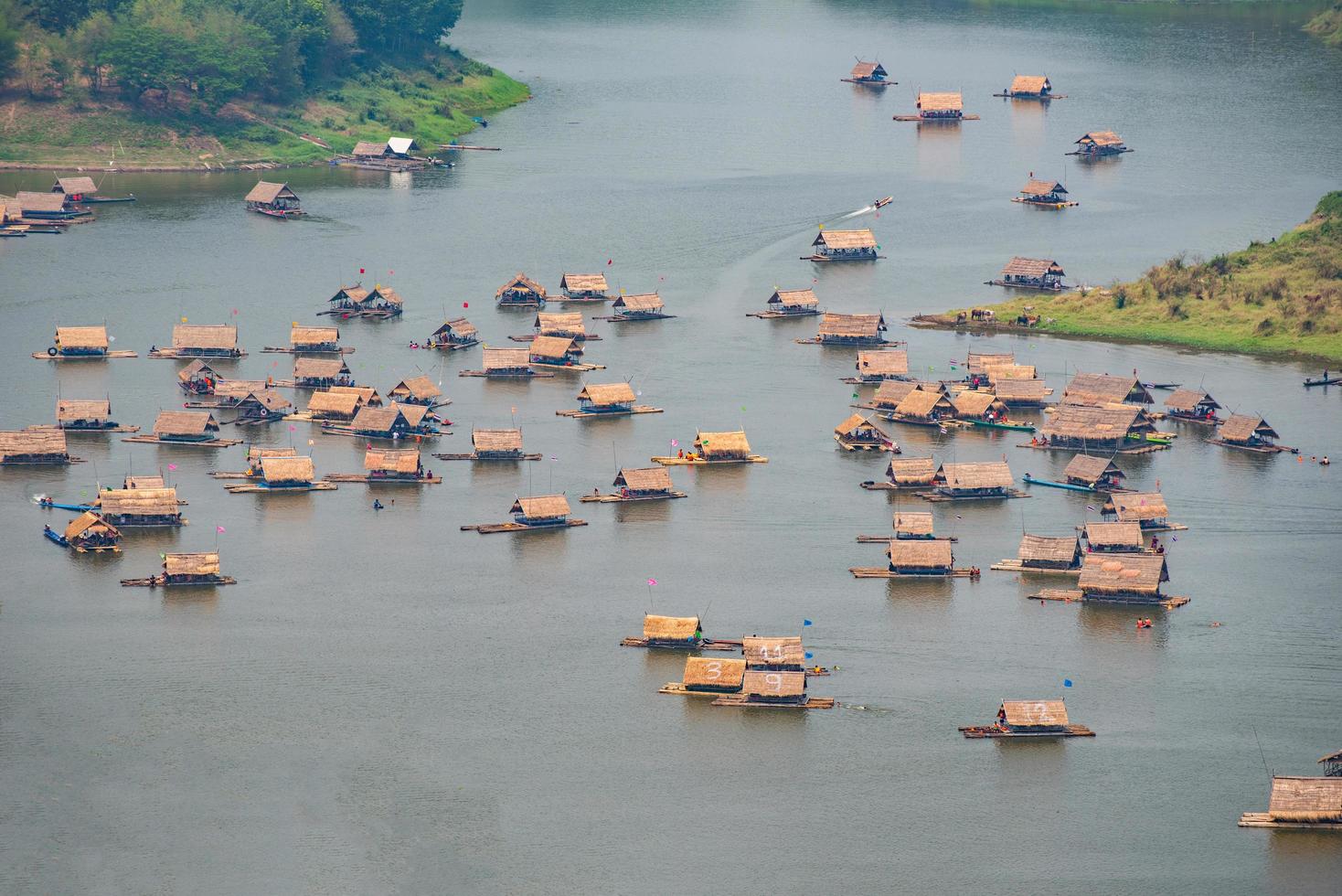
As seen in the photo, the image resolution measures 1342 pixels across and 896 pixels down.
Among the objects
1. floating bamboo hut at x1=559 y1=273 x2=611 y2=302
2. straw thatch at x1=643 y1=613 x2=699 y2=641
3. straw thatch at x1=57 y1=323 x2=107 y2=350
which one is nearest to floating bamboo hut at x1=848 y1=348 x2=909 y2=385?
floating bamboo hut at x1=559 y1=273 x2=611 y2=302

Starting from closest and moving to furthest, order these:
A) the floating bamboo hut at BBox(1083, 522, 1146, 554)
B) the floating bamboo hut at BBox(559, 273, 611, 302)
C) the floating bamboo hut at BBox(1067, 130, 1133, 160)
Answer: the floating bamboo hut at BBox(1083, 522, 1146, 554), the floating bamboo hut at BBox(559, 273, 611, 302), the floating bamboo hut at BBox(1067, 130, 1133, 160)

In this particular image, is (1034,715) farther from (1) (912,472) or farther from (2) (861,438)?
(2) (861,438)

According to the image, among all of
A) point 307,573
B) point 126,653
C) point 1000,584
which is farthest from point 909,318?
point 126,653

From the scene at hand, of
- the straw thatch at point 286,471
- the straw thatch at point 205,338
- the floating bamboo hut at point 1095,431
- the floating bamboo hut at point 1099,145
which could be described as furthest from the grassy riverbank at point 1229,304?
the straw thatch at point 286,471

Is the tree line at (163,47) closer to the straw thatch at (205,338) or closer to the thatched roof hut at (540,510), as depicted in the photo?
the straw thatch at (205,338)

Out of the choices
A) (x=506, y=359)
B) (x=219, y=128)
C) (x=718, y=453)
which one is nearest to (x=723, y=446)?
(x=718, y=453)

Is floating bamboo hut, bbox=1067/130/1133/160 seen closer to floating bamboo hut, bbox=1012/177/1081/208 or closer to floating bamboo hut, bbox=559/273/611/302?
floating bamboo hut, bbox=1012/177/1081/208

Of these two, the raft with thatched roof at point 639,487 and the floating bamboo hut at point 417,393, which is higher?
the floating bamboo hut at point 417,393
